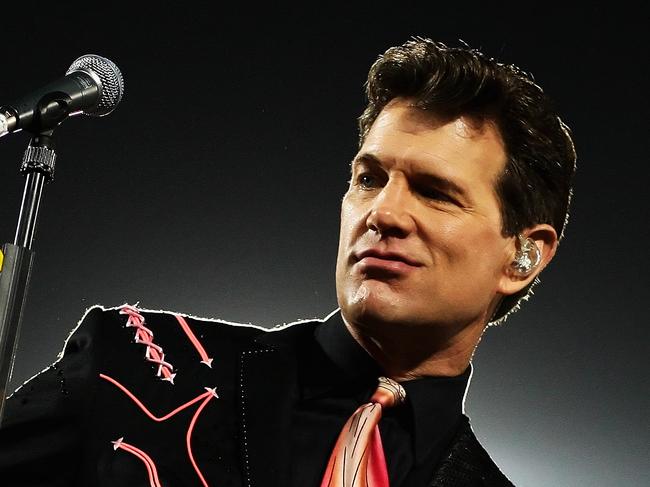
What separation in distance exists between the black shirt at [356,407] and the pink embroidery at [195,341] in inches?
6.0

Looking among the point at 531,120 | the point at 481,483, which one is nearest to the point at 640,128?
the point at 531,120

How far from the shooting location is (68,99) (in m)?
0.93

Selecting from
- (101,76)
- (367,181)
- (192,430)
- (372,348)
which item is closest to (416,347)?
(372,348)

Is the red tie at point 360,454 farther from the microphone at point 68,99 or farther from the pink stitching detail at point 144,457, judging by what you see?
the microphone at point 68,99

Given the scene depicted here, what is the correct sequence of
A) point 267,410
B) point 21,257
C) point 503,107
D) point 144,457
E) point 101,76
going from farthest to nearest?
1. point 503,107
2. point 267,410
3. point 144,457
4. point 101,76
5. point 21,257

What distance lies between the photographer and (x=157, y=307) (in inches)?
124

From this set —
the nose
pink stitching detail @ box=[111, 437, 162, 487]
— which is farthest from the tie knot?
pink stitching detail @ box=[111, 437, 162, 487]

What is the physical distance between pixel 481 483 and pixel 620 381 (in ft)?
7.73

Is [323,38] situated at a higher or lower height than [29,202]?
higher

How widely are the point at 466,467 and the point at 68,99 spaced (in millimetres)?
857

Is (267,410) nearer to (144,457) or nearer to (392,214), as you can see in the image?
(144,457)

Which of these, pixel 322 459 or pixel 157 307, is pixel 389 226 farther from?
pixel 157 307

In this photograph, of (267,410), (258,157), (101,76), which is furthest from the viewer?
(258,157)

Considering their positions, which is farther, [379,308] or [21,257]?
[379,308]
